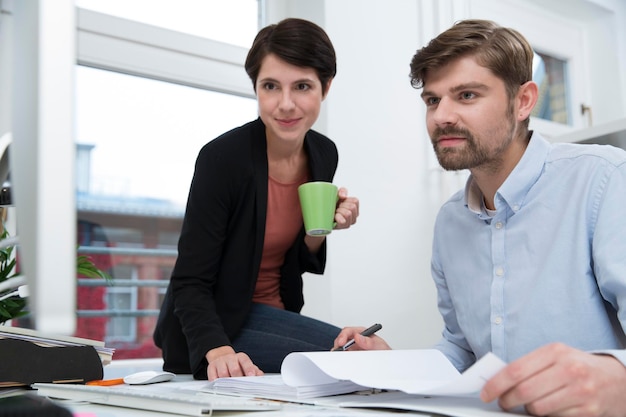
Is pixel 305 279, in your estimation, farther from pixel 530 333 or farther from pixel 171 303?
pixel 530 333

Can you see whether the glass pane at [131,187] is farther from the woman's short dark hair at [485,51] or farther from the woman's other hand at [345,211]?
the woman's short dark hair at [485,51]

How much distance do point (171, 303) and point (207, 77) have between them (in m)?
1.08

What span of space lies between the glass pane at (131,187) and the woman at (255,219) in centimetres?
69

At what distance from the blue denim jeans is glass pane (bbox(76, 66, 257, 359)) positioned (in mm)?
759

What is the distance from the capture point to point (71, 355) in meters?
1.18

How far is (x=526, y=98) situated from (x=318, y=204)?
485 mm

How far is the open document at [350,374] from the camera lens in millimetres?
777

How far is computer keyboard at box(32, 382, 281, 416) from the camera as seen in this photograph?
716mm

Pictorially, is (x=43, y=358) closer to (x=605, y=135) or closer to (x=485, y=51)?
(x=485, y=51)

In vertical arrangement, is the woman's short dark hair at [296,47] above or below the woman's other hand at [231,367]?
above

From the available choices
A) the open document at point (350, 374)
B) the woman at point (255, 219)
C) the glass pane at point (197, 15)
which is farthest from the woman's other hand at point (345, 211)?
the glass pane at point (197, 15)

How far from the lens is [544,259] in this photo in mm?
1079

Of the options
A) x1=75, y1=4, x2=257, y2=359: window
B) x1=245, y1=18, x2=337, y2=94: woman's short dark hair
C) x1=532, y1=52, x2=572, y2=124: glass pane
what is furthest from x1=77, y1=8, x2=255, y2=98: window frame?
x1=532, y1=52, x2=572, y2=124: glass pane

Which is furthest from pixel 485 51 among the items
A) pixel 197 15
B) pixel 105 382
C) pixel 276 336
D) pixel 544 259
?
pixel 197 15
